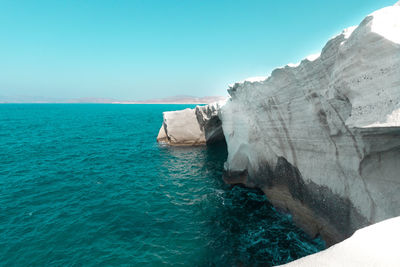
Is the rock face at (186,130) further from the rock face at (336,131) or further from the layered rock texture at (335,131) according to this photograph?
the rock face at (336,131)

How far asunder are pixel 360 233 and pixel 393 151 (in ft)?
13.6

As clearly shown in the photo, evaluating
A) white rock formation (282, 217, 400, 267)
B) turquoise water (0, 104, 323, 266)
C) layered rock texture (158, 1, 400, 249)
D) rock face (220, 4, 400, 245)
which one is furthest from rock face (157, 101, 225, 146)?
white rock formation (282, 217, 400, 267)

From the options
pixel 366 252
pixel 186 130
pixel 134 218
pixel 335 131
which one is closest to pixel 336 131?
pixel 335 131

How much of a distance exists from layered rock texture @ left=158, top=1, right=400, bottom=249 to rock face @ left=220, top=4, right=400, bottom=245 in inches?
0.9

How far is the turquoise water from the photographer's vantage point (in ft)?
26.8

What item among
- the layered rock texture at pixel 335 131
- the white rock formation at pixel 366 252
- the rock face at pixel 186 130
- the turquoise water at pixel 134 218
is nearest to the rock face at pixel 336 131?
the layered rock texture at pixel 335 131

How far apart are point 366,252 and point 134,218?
1030 centimetres

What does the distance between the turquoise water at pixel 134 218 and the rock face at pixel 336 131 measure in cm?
168

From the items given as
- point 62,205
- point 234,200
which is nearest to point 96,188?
point 62,205

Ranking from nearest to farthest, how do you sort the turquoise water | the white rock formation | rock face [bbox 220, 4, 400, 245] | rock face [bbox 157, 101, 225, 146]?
the white rock formation, rock face [bbox 220, 4, 400, 245], the turquoise water, rock face [bbox 157, 101, 225, 146]

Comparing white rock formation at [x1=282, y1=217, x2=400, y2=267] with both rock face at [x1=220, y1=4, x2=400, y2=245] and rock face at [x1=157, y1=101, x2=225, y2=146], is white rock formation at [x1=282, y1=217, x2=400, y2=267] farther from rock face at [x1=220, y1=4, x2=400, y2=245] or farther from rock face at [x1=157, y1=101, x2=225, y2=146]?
rock face at [x1=157, y1=101, x2=225, y2=146]

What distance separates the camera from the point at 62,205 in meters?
11.9

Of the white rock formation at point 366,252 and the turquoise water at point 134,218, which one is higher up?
the white rock formation at point 366,252

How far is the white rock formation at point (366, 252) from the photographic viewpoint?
2623mm
